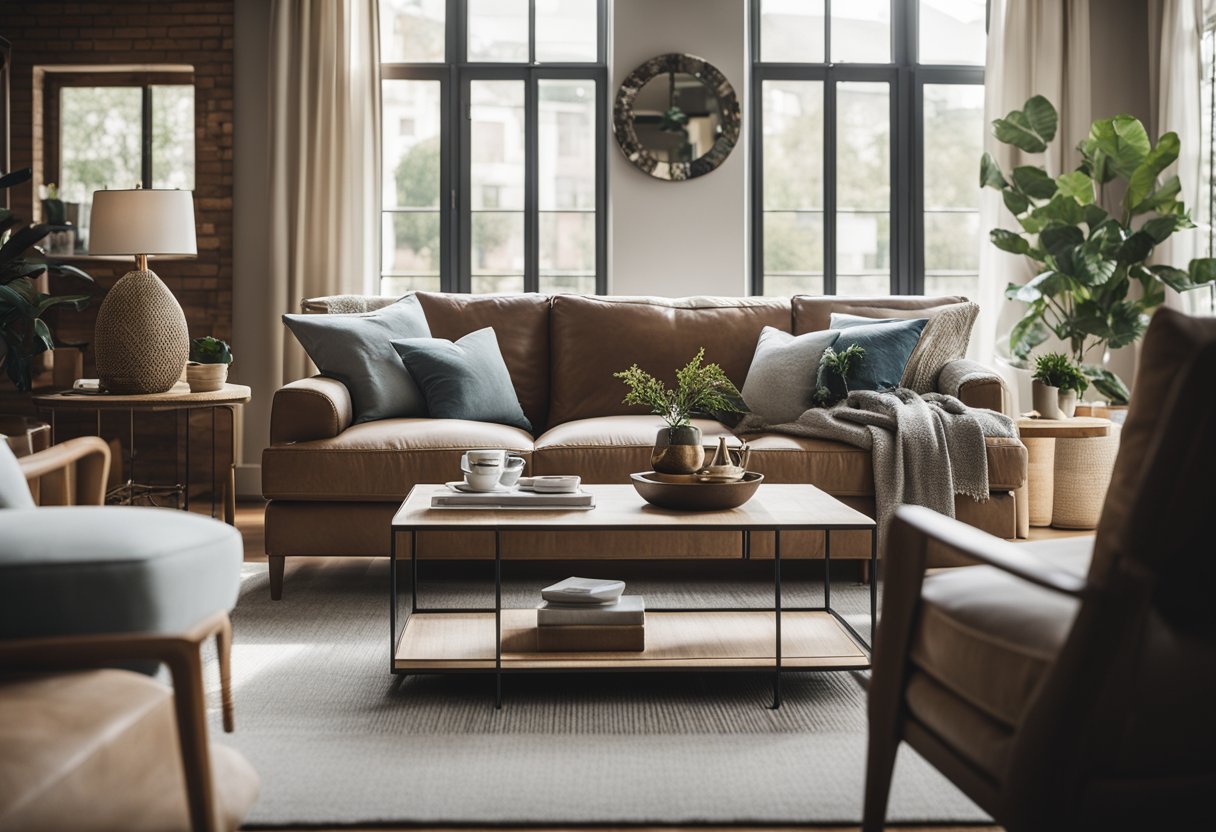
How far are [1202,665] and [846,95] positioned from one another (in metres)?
4.70

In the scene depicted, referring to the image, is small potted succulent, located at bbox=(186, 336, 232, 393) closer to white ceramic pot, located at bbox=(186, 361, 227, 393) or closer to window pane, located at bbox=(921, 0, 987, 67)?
white ceramic pot, located at bbox=(186, 361, 227, 393)

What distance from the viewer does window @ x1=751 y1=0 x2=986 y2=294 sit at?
18.1 feet

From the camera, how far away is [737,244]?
5312 mm

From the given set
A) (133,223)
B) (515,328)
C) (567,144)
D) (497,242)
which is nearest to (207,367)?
(133,223)

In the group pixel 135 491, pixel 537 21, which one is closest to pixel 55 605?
pixel 135 491

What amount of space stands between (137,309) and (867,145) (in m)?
3.63

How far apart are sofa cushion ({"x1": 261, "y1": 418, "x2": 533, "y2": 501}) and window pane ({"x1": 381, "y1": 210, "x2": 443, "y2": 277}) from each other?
2.29 meters

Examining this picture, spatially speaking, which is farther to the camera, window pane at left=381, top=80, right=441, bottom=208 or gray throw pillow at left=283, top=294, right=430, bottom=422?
window pane at left=381, top=80, right=441, bottom=208

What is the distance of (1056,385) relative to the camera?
441cm

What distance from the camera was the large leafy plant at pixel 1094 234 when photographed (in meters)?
4.67

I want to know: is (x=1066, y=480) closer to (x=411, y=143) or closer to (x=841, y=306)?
(x=841, y=306)

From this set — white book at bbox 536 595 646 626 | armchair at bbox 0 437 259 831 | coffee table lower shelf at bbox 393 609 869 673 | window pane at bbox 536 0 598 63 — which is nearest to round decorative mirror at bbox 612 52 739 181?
window pane at bbox 536 0 598 63

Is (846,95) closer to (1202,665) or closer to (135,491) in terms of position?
(135,491)

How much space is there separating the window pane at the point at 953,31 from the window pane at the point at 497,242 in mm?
2268
